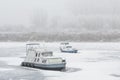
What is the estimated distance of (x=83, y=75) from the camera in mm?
37125

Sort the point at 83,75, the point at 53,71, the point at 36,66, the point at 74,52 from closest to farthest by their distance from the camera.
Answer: the point at 83,75 → the point at 53,71 → the point at 36,66 → the point at 74,52

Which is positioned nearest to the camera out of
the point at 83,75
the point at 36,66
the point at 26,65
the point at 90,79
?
the point at 90,79

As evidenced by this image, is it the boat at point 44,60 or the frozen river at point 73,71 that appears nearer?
the frozen river at point 73,71

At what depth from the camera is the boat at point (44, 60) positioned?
42.8m

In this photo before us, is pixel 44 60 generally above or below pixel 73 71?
above

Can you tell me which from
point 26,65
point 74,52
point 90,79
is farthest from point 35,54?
point 74,52

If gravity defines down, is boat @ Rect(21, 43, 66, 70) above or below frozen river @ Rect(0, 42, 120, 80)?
above

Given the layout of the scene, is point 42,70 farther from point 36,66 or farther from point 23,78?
point 23,78

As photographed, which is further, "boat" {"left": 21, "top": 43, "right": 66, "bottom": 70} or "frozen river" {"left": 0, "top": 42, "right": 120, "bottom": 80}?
"boat" {"left": 21, "top": 43, "right": 66, "bottom": 70}

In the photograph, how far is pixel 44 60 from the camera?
145ft

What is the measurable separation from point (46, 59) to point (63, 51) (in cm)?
4379

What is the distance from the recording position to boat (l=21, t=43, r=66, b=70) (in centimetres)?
4284

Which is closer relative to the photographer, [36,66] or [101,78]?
[101,78]

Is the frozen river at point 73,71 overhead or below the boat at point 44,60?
below
